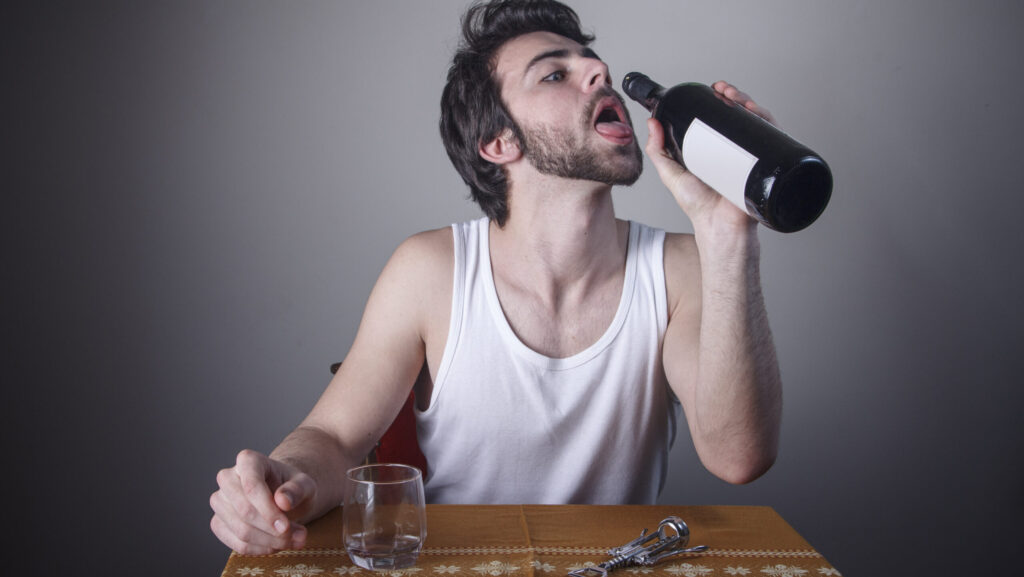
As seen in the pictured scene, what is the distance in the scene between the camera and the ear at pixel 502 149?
4.90 feet

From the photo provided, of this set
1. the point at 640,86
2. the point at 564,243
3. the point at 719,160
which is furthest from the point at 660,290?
the point at 719,160

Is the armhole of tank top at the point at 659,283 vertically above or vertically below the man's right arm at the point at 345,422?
above

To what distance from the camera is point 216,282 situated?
6.90ft

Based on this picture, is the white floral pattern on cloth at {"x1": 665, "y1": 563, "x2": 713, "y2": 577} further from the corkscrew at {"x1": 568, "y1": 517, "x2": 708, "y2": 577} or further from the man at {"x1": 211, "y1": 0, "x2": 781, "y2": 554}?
the man at {"x1": 211, "y1": 0, "x2": 781, "y2": 554}

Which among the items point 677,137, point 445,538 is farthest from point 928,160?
point 445,538

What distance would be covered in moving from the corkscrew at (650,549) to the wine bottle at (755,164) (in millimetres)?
360

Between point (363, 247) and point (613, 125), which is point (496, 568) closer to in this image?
point (613, 125)

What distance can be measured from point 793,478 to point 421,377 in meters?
1.31

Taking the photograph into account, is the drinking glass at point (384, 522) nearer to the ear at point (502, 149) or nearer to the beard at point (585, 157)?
the beard at point (585, 157)

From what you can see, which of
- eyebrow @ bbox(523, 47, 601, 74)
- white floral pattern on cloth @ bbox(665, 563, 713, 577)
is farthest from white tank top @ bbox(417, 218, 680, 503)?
white floral pattern on cloth @ bbox(665, 563, 713, 577)

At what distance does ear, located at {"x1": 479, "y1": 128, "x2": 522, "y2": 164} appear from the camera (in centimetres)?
149

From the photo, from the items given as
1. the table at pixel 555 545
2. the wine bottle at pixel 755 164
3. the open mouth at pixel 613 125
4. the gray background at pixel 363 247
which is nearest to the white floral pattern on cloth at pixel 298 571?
the table at pixel 555 545

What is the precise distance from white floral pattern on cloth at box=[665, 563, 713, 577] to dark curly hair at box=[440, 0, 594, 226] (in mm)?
838

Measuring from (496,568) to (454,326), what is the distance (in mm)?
597
